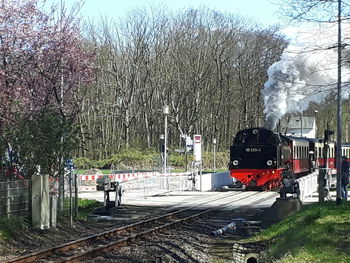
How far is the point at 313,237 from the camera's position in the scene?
12258 mm

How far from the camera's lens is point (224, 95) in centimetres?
6581

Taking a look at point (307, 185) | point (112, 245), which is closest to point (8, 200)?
point (112, 245)

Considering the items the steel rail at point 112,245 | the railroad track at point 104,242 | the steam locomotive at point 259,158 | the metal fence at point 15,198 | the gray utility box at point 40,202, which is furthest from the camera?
the steam locomotive at point 259,158

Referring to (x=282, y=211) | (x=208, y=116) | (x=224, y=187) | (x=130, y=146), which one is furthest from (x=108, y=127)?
(x=282, y=211)

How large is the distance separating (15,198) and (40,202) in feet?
2.16

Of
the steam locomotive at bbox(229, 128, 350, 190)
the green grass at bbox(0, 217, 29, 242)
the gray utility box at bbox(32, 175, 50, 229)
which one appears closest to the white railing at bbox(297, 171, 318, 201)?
the steam locomotive at bbox(229, 128, 350, 190)

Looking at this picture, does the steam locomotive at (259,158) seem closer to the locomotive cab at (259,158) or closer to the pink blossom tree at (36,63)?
the locomotive cab at (259,158)

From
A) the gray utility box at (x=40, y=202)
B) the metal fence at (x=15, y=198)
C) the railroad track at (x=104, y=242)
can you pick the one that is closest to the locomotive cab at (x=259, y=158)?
the railroad track at (x=104, y=242)

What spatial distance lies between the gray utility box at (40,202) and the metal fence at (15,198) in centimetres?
31

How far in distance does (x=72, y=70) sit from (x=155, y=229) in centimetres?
862

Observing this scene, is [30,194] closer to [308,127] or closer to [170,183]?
[170,183]

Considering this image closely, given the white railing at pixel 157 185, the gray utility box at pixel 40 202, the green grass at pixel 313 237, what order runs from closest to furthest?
the green grass at pixel 313 237 < the gray utility box at pixel 40 202 < the white railing at pixel 157 185

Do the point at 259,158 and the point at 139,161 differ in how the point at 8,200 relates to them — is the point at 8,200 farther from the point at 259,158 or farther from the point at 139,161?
the point at 139,161

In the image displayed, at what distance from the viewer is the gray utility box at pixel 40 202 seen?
16.7 metres
